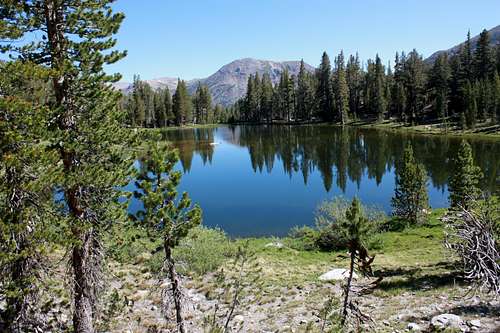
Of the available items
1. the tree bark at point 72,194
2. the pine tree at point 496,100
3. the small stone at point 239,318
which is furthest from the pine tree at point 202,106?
the tree bark at point 72,194

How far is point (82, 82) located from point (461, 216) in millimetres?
13013

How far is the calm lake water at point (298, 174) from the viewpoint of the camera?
39500mm

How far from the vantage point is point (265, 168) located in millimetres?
64438

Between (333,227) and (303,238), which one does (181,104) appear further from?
(333,227)

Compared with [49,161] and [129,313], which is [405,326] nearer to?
[129,313]

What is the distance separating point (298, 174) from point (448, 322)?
4584 centimetres

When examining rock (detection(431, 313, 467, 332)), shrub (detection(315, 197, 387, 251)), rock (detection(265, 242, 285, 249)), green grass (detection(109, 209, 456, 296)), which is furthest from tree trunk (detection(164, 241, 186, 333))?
shrub (detection(315, 197, 387, 251))

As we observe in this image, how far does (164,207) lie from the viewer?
12.9 metres

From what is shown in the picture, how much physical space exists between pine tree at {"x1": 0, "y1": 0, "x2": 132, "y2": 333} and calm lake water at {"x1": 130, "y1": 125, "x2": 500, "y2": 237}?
2203cm

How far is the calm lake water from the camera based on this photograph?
1555 inches

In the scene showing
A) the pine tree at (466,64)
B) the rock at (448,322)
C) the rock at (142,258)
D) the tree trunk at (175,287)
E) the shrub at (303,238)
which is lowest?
the shrub at (303,238)

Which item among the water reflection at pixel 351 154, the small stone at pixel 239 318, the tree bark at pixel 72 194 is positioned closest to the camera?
the tree bark at pixel 72 194

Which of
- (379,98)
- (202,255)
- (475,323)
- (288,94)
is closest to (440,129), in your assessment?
(379,98)

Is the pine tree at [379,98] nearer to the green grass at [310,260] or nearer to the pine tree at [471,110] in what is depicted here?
the pine tree at [471,110]
